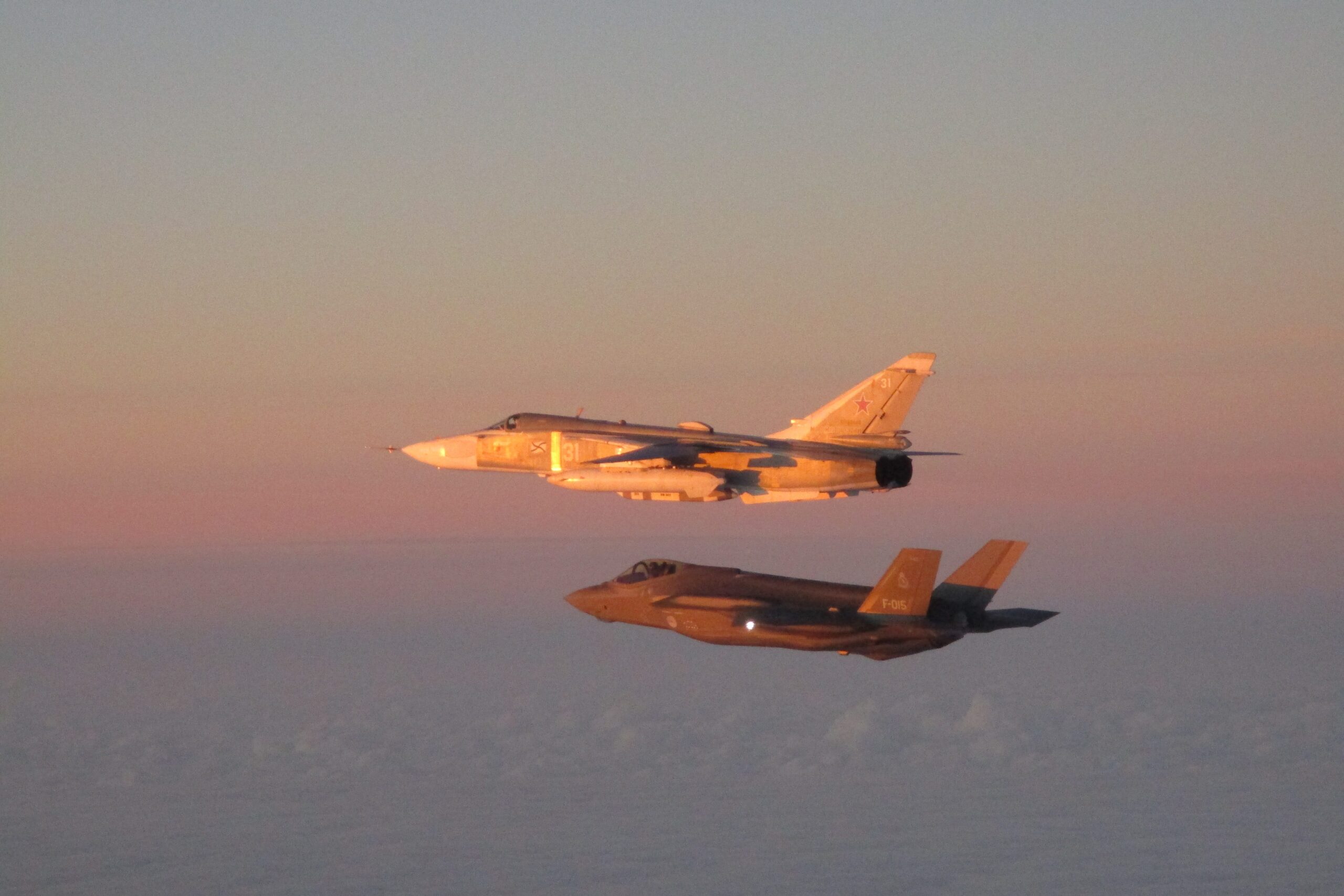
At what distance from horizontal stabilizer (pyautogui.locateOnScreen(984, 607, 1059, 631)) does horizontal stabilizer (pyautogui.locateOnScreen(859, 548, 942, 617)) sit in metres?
4.18

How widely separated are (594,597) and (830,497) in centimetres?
1212

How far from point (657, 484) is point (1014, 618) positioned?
15139 mm

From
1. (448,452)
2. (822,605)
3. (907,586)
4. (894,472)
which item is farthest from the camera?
(448,452)

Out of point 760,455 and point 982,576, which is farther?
point 982,576

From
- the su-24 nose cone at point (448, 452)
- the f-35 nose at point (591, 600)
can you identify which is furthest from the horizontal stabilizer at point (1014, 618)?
the su-24 nose cone at point (448, 452)

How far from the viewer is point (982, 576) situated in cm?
5581

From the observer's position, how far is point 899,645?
5306cm

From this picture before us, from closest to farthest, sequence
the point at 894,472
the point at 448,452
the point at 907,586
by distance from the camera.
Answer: the point at 894,472 → the point at 907,586 → the point at 448,452

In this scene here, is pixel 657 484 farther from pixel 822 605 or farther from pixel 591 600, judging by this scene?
pixel 591 600

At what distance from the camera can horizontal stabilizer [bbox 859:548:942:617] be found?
51969mm

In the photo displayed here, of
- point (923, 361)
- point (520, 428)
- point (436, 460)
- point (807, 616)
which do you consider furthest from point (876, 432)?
point (436, 460)

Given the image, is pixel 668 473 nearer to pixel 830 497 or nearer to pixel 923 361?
pixel 830 497

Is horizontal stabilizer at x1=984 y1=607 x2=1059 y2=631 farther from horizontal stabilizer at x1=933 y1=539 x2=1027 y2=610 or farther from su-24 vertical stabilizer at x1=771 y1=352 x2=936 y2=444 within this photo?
su-24 vertical stabilizer at x1=771 y1=352 x2=936 y2=444

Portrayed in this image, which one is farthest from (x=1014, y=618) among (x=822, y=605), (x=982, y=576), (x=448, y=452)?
(x=448, y=452)
